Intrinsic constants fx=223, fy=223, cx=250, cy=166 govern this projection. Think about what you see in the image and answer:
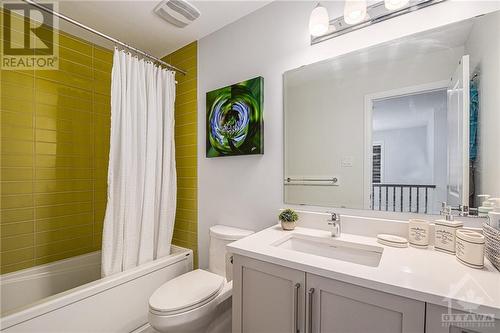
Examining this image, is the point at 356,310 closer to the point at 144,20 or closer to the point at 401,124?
the point at 401,124

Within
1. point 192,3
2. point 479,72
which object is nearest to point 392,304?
point 479,72

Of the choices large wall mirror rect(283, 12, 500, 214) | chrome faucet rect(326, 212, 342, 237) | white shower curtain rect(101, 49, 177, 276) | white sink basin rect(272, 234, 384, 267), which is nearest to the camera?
large wall mirror rect(283, 12, 500, 214)

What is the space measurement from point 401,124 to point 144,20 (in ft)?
6.63

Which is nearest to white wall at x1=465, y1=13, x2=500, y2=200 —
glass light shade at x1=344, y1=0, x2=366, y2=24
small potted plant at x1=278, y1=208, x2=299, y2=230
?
glass light shade at x1=344, y1=0, x2=366, y2=24

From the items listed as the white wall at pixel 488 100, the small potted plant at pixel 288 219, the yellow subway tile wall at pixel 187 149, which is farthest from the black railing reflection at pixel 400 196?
the yellow subway tile wall at pixel 187 149

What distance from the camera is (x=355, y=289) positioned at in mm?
811

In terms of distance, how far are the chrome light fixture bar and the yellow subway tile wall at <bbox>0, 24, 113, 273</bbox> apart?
6.81ft

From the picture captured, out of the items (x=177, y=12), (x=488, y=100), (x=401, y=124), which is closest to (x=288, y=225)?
(x=401, y=124)

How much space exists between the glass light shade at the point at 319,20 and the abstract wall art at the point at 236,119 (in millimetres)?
475

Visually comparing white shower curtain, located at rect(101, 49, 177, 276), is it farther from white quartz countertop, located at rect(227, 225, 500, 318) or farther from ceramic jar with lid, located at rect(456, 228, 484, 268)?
ceramic jar with lid, located at rect(456, 228, 484, 268)

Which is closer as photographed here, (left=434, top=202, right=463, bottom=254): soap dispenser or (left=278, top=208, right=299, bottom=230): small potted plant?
(left=434, top=202, right=463, bottom=254): soap dispenser

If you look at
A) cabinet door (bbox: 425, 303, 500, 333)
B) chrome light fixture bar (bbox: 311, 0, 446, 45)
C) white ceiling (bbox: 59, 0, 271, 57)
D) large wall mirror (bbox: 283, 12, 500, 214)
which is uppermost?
white ceiling (bbox: 59, 0, 271, 57)

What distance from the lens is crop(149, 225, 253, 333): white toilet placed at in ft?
3.92

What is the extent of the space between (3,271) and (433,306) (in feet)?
8.40
